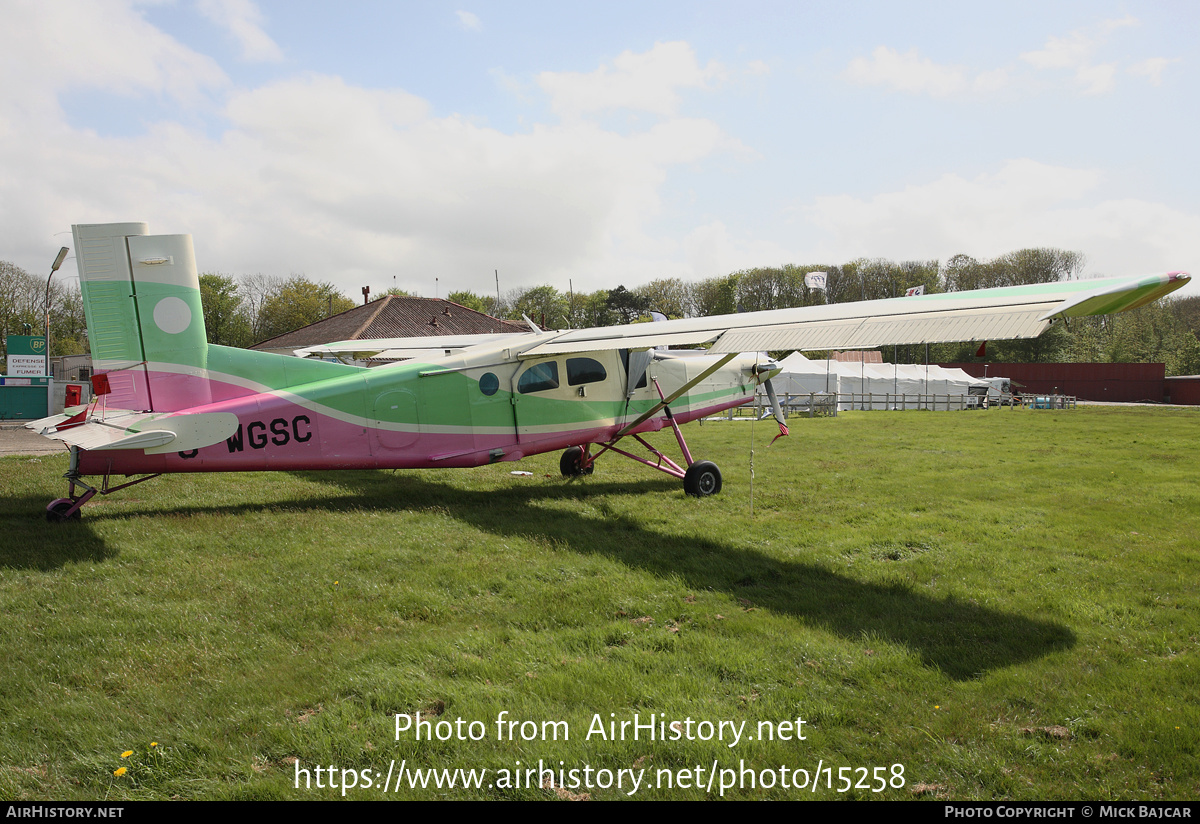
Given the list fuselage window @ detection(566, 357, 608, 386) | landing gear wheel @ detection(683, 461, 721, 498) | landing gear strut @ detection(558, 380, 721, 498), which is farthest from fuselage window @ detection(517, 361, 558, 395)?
landing gear wheel @ detection(683, 461, 721, 498)

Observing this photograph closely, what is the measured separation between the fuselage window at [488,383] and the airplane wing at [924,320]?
1694 millimetres

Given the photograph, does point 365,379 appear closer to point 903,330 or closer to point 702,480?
point 702,480

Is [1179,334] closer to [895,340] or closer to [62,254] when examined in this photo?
[895,340]

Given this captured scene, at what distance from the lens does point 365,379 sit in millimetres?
8945

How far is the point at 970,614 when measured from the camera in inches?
203

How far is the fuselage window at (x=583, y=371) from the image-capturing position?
10.5m

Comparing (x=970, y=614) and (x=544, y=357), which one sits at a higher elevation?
(x=544, y=357)

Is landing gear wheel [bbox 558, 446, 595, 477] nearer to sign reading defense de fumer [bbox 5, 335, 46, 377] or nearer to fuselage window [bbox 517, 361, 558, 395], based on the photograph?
fuselage window [bbox 517, 361, 558, 395]

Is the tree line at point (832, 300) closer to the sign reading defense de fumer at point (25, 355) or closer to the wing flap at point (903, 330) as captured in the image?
the sign reading defense de fumer at point (25, 355)

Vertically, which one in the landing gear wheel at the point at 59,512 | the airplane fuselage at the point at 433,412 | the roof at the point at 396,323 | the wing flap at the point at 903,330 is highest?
the roof at the point at 396,323

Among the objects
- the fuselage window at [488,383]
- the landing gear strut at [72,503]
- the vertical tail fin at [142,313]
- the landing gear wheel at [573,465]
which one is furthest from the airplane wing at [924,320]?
the landing gear strut at [72,503]

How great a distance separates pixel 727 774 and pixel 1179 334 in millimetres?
97528

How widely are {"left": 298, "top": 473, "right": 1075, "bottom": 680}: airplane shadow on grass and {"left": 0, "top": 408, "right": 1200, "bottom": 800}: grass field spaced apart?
4 cm

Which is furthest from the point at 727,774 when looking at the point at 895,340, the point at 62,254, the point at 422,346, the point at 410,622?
the point at 62,254
